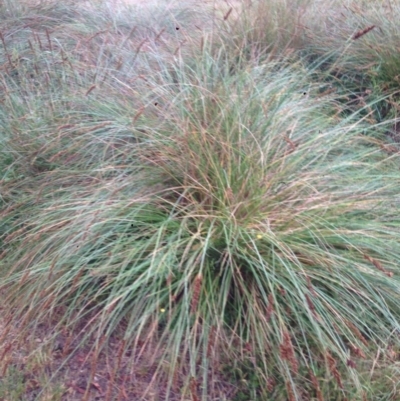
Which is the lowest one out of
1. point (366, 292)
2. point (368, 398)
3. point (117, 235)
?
point (368, 398)

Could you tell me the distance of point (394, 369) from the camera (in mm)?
3344

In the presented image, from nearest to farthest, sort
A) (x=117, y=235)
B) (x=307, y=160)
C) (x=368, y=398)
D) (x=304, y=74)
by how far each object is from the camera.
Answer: (x=368, y=398), (x=117, y=235), (x=307, y=160), (x=304, y=74)

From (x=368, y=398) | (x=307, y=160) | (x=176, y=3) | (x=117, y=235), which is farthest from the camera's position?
(x=176, y=3)

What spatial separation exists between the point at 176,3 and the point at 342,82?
2691mm

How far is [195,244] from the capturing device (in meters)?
3.59

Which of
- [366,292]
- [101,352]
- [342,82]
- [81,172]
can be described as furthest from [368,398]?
[342,82]

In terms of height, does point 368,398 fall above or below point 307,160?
below

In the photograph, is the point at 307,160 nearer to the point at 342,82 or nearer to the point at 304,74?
the point at 304,74

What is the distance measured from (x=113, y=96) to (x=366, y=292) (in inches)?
98.7

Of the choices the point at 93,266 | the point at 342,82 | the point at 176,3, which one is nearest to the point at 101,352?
the point at 93,266

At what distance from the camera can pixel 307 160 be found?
14.2 feet

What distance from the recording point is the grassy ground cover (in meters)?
3.30

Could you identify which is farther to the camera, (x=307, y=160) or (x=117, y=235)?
(x=307, y=160)

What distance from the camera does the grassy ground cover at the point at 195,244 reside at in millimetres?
3297
